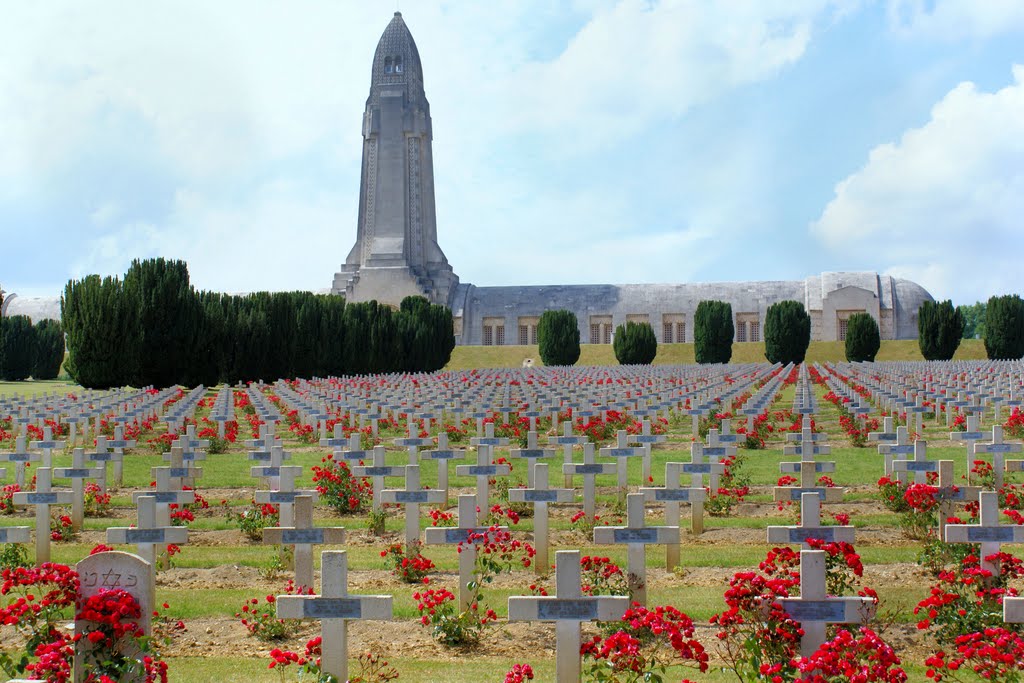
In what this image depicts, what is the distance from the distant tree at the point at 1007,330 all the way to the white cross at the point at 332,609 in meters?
50.2

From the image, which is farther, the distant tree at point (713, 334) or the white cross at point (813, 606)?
the distant tree at point (713, 334)

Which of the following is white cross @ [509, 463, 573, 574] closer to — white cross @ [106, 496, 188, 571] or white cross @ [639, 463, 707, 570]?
white cross @ [639, 463, 707, 570]

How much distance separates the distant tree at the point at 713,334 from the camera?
5200 centimetres

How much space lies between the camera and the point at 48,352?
51.6 metres

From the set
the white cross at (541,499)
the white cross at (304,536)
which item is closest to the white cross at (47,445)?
the white cross at (304,536)

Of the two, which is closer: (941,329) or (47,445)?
(47,445)

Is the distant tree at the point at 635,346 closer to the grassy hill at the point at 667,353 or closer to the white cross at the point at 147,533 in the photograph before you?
the grassy hill at the point at 667,353

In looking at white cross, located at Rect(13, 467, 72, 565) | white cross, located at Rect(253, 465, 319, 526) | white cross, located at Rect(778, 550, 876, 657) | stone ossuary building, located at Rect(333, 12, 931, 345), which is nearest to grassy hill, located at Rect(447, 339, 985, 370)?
stone ossuary building, located at Rect(333, 12, 931, 345)

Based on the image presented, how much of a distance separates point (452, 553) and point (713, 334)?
44.8 metres

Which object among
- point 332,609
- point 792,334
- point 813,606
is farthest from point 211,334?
point 792,334

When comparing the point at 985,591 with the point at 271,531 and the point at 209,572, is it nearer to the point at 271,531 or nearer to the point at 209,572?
the point at 271,531

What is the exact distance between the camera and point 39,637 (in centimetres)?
514

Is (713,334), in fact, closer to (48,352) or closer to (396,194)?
(396,194)

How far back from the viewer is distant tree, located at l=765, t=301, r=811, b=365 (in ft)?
166
